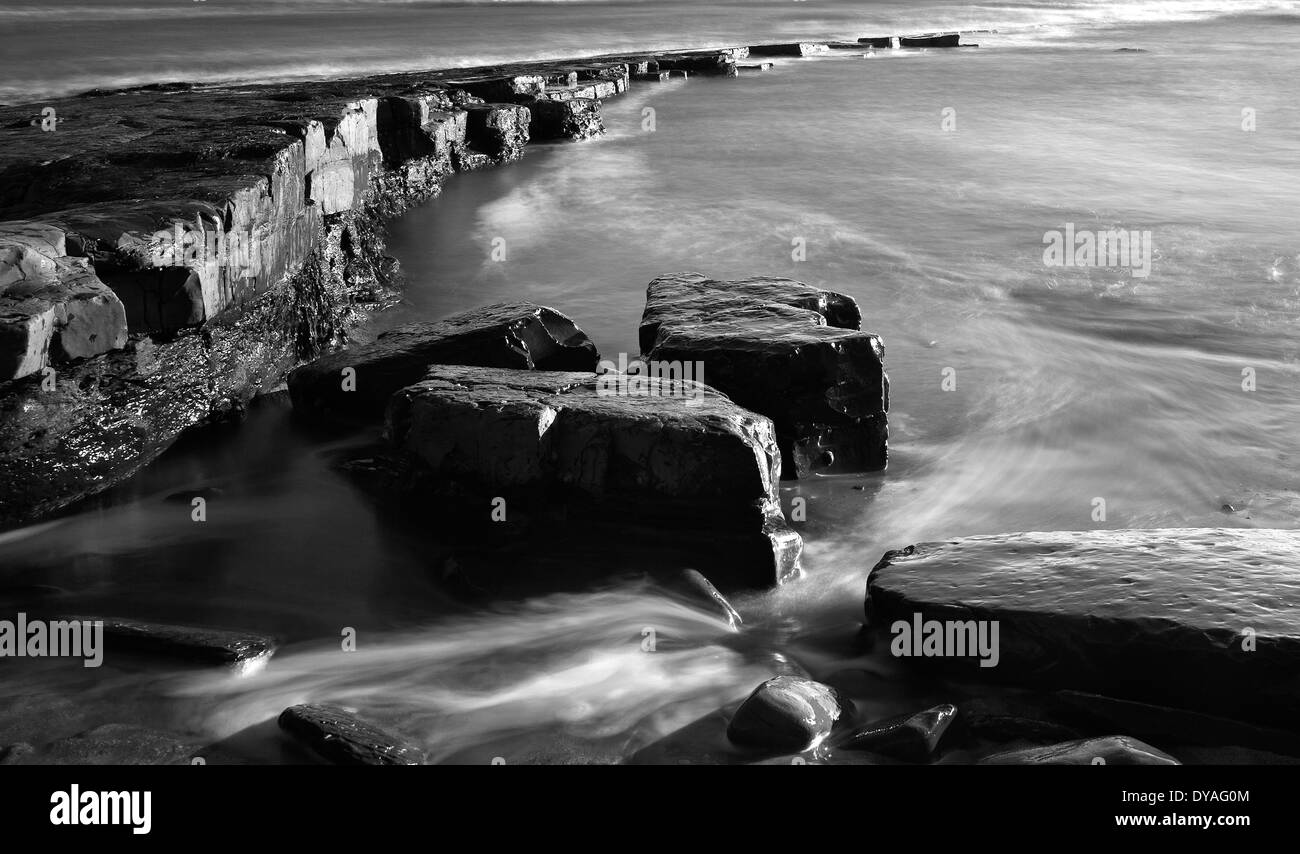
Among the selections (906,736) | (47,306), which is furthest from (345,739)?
(47,306)

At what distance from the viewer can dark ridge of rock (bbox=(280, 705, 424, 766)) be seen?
3348mm

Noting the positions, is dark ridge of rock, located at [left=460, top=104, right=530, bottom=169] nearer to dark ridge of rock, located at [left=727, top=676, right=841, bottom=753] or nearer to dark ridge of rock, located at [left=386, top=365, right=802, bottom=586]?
dark ridge of rock, located at [left=386, top=365, right=802, bottom=586]

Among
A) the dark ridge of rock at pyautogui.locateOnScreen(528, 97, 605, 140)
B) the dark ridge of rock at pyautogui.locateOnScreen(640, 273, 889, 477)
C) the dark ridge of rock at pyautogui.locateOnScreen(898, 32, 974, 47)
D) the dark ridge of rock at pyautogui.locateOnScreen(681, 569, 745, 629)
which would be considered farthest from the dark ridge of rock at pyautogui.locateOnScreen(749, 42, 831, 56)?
the dark ridge of rock at pyautogui.locateOnScreen(681, 569, 745, 629)

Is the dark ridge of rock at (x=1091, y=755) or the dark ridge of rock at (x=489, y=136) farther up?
the dark ridge of rock at (x=489, y=136)

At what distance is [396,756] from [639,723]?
0.76 metres

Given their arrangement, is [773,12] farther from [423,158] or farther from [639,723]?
[639,723]

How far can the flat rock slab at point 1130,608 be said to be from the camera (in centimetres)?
339

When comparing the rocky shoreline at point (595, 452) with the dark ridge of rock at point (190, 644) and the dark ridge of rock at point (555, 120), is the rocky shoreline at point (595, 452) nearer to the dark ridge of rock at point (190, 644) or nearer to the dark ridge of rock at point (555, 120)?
the dark ridge of rock at point (190, 644)

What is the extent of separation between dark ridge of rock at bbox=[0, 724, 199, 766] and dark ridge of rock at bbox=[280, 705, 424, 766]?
1.01 feet

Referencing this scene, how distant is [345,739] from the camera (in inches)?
134

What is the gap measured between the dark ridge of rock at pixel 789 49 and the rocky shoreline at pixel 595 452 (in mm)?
20624

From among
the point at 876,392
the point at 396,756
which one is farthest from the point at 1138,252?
the point at 396,756

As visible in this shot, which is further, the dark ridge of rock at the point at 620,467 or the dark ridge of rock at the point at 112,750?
the dark ridge of rock at the point at 620,467
